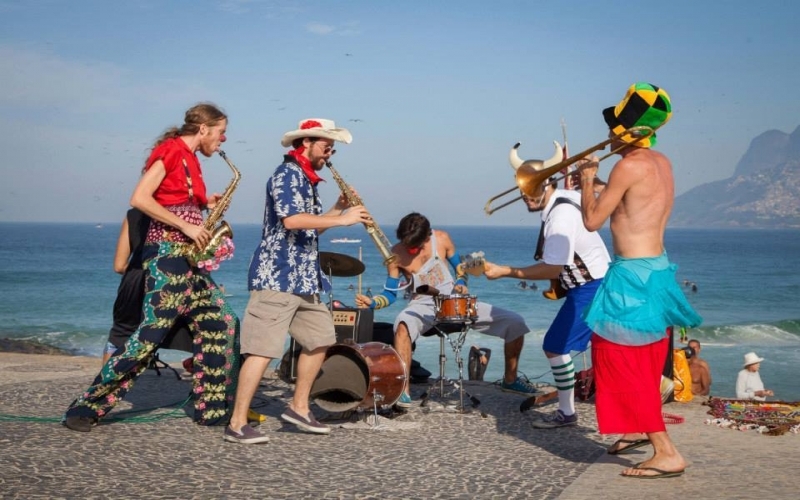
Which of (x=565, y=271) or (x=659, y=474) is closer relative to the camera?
(x=659, y=474)

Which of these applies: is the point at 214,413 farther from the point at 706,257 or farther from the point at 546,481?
the point at 706,257

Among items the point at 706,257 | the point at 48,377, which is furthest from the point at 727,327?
the point at 706,257

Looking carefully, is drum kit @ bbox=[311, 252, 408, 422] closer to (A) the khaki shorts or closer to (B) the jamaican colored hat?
(A) the khaki shorts

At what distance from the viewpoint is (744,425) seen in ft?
22.8

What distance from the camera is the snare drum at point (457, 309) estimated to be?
24.3 feet

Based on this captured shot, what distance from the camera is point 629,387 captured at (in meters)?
5.30

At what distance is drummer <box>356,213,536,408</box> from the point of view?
8.10 metres

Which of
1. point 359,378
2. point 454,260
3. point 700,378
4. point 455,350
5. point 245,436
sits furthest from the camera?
point 700,378

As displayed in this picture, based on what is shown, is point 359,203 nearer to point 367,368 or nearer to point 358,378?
point 367,368

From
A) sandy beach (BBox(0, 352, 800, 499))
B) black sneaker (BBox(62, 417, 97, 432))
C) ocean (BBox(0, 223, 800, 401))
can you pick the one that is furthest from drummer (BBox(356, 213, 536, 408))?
ocean (BBox(0, 223, 800, 401))

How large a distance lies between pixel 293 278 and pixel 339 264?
1.42 metres

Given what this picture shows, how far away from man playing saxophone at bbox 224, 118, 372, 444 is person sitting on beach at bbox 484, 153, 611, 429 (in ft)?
4.17

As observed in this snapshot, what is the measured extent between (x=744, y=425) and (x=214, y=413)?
12.5 feet

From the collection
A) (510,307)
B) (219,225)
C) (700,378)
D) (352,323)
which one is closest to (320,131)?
(219,225)
